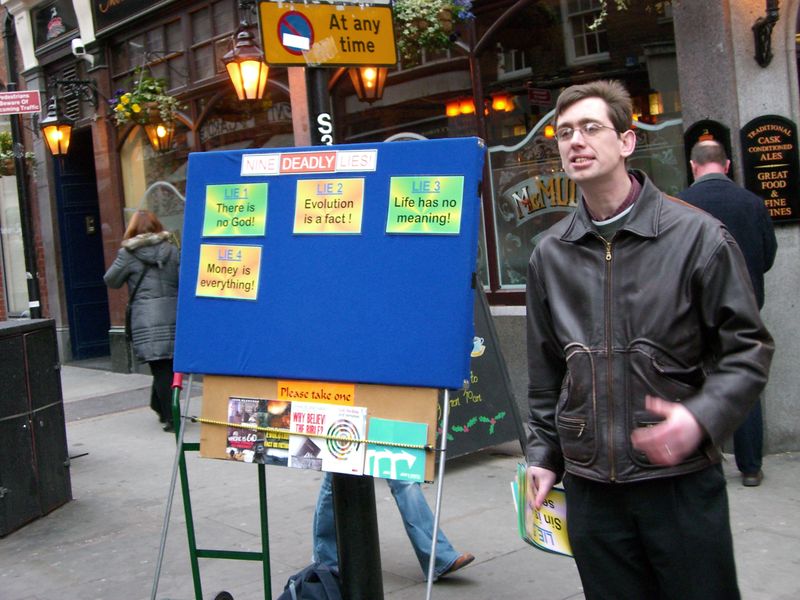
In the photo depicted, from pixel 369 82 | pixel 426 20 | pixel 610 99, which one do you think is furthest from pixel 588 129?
pixel 369 82

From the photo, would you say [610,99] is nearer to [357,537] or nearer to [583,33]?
[357,537]

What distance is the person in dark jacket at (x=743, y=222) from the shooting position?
19.2 feet

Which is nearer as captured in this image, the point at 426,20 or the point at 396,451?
the point at 396,451

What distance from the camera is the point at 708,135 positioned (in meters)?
6.82

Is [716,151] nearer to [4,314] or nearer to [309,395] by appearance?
[309,395]

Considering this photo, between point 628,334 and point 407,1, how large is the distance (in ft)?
19.4

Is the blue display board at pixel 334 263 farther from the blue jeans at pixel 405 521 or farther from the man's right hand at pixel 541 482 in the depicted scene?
the blue jeans at pixel 405 521

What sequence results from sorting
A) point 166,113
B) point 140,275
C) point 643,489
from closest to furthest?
point 643,489 < point 140,275 < point 166,113

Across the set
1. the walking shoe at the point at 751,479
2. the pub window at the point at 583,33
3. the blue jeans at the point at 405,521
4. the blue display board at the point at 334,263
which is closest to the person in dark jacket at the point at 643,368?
the blue display board at the point at 334,263

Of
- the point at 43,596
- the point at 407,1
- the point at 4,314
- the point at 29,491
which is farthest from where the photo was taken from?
the point at 4,314

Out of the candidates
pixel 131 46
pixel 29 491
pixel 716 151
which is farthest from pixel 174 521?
pixel 131 46

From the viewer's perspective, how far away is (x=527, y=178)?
8.62 m

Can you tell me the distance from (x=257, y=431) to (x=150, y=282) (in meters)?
6.10

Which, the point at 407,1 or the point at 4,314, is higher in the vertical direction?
the point at 407,1
